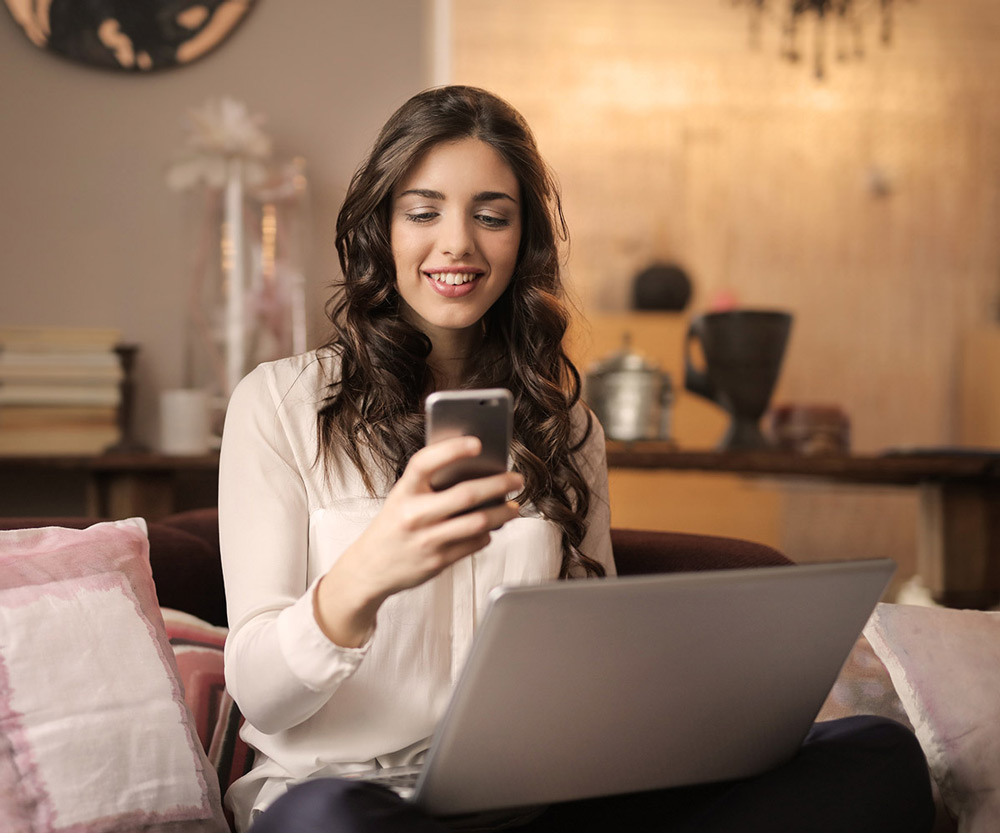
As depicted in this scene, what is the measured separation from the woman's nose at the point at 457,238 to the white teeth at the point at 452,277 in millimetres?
22

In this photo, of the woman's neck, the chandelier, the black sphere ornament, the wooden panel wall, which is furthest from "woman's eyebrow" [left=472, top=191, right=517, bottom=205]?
the chandelier

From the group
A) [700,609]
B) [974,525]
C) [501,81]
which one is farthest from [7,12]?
[501,81]

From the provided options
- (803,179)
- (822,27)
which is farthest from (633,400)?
(822,27)

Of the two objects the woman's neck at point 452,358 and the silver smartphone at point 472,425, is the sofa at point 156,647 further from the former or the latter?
the silver smartphone at point 472,425

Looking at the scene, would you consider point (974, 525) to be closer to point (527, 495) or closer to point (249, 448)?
point (527, 495)

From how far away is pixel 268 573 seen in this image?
1.06 m

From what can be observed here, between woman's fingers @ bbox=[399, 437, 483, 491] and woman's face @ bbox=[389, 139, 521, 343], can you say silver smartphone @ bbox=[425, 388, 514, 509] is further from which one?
woman's face @ bbox=[389, 139, 521, 343]

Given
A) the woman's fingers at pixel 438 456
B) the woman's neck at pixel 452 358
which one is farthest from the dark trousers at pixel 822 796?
the woman's neck at pixel 452 358

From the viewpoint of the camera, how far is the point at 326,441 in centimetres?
119

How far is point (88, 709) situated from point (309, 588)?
0.89 ft

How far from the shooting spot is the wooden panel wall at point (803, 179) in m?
4.87

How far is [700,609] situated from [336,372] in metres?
0.62

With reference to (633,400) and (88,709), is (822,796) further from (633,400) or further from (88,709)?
(633,400)

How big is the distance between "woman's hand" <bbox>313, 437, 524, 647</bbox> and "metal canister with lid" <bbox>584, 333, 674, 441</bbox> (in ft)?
5.27
